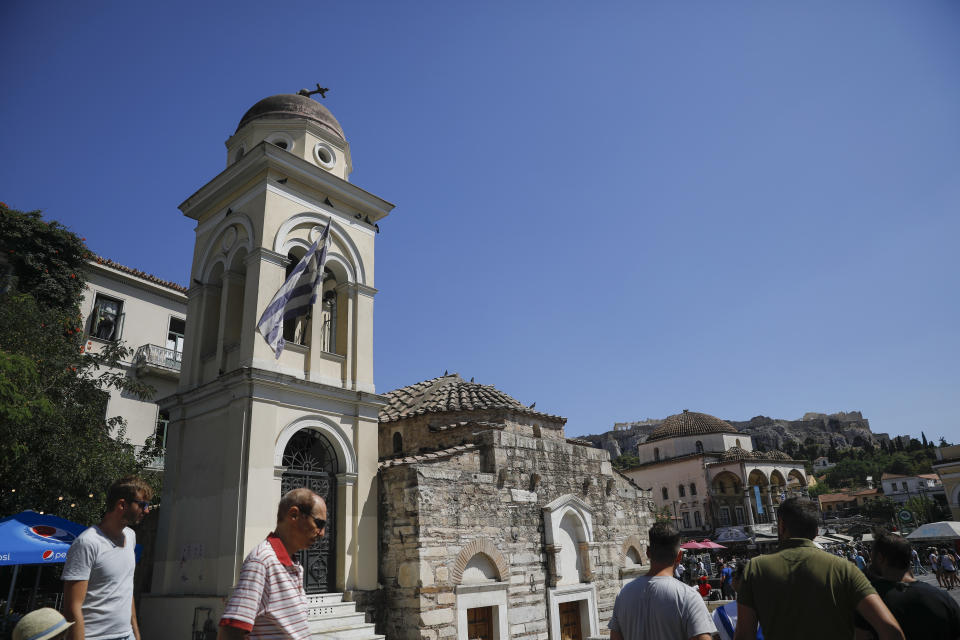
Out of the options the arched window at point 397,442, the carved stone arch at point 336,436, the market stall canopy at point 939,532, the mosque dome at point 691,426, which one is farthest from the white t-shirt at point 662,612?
the mosque dome at point 691,426

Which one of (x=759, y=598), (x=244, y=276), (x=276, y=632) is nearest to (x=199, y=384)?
(x=244, y=276)

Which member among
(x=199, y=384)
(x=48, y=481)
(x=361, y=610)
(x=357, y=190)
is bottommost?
(x=361, y=610)

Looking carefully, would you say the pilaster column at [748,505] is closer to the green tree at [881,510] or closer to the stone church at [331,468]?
the green tree at [881,510]

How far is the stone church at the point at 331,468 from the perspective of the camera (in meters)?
9.10

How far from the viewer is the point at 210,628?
8.17 metres

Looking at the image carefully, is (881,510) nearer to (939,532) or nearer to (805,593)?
(939,532)

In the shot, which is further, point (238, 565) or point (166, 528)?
point (166, 528)

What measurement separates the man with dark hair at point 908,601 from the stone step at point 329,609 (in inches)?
295

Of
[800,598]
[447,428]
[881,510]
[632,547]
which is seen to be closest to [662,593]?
[800,598]

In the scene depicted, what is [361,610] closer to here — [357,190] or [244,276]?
[244,276]

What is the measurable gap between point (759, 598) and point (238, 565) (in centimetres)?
752

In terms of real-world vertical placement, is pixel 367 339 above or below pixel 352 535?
above

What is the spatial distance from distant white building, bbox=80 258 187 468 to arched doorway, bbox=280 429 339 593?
9.73 meters

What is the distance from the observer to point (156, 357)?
59.0ft
